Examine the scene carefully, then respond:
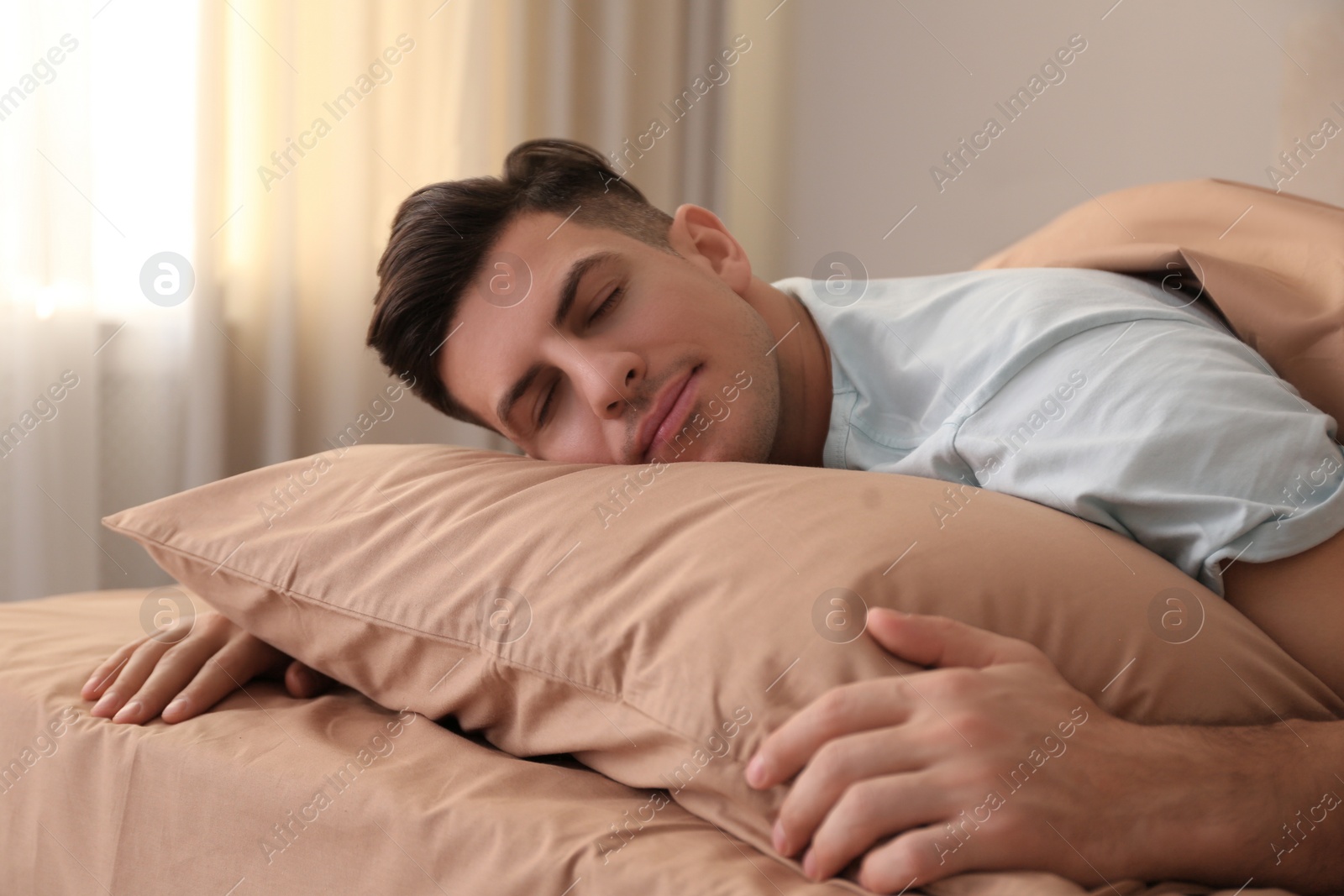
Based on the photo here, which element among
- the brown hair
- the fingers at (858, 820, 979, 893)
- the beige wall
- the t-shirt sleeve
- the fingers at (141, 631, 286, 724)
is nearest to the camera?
the fingers at (858, 820, 979, 893)

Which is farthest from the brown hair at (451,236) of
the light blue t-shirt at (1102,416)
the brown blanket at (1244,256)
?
the brown blanket at (1244,256)

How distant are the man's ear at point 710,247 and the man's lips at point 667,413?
7.7 inches

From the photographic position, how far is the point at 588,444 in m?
1.01

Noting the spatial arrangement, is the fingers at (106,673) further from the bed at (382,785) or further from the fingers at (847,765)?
the fingers at (847,765)

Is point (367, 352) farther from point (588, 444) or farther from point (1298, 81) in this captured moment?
point (1298, 81)

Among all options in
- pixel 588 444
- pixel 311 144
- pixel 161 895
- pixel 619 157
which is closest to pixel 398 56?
pixel 311 144

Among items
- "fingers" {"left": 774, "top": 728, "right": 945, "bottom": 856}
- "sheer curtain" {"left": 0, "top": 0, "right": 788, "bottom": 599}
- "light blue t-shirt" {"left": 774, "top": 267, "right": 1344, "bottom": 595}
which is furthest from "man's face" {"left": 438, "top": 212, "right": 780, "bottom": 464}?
"sheer curtain" {"left": 0, "top": 0, "right": 788, "bottom": 599}

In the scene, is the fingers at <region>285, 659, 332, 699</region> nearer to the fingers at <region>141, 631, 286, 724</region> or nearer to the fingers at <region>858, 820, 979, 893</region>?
the fingers at <region>141, 631, 286, 724</region>

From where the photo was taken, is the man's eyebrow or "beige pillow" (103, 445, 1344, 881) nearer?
"beige pillow" (103, 445, 1344, 881)

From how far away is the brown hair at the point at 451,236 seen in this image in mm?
1094

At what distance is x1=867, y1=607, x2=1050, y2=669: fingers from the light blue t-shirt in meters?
0.19

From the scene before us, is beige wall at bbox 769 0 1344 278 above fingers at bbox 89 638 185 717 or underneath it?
above

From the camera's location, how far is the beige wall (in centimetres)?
202

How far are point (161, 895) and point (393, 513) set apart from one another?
0.31 m
